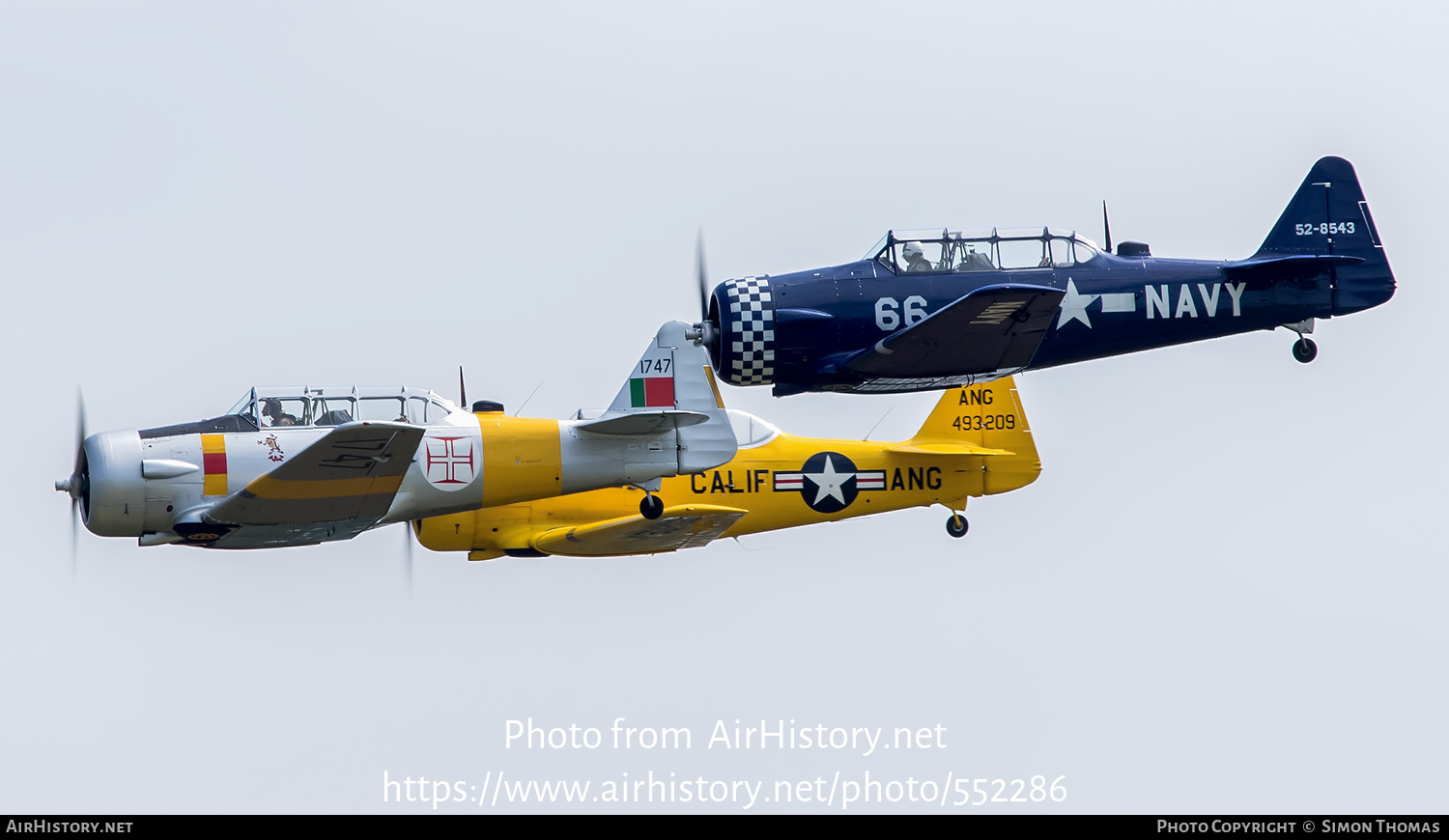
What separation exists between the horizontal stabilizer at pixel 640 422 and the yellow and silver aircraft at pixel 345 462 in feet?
0.05

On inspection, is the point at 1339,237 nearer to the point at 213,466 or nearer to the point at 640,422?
the point at 640,422

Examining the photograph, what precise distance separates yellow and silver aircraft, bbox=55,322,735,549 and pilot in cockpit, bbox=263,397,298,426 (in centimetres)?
1

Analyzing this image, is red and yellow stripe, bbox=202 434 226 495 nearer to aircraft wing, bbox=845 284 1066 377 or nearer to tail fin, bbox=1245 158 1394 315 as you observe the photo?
aircraft wing, bbox=845 284 1066 377

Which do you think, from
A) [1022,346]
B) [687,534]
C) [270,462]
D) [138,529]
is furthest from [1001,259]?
[138,529]

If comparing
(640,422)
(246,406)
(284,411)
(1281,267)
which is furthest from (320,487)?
(1281,267)

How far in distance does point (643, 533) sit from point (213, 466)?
20.2ft

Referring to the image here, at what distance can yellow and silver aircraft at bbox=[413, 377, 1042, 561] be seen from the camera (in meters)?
27.9

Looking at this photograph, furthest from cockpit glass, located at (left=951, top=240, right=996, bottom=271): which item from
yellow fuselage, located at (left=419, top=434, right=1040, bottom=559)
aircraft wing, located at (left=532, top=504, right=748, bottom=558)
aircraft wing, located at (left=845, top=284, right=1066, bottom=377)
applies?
yellow fuselage, located at (left=419, top=434, right=1040, bottom=559)

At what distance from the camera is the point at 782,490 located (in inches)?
1150

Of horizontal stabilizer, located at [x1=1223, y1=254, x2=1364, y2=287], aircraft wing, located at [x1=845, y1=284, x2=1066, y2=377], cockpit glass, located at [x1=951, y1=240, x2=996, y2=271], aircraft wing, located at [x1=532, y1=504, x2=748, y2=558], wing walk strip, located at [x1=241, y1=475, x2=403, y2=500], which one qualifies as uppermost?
cockpit glass, located at [x1=951, y1=240, x2=996, y2=271]

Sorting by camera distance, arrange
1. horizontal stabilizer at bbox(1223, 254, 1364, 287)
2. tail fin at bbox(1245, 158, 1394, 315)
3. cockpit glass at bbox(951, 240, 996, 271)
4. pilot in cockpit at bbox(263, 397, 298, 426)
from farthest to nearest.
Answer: tail fin at bbox(1245, 158, 1394, 315), horizontal stabilizer at bbox(1223, 254, 1364, 287), cockpit glass at bbox(951, 240, 996, 271), pilot in cockpit at bbox(263, 397, 298, 426)

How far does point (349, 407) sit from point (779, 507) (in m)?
7.48

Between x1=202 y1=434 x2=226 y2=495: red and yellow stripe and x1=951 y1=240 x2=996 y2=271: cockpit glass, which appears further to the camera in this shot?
x1=951 y1=240 x2=996 y2=271: cockpit glass
